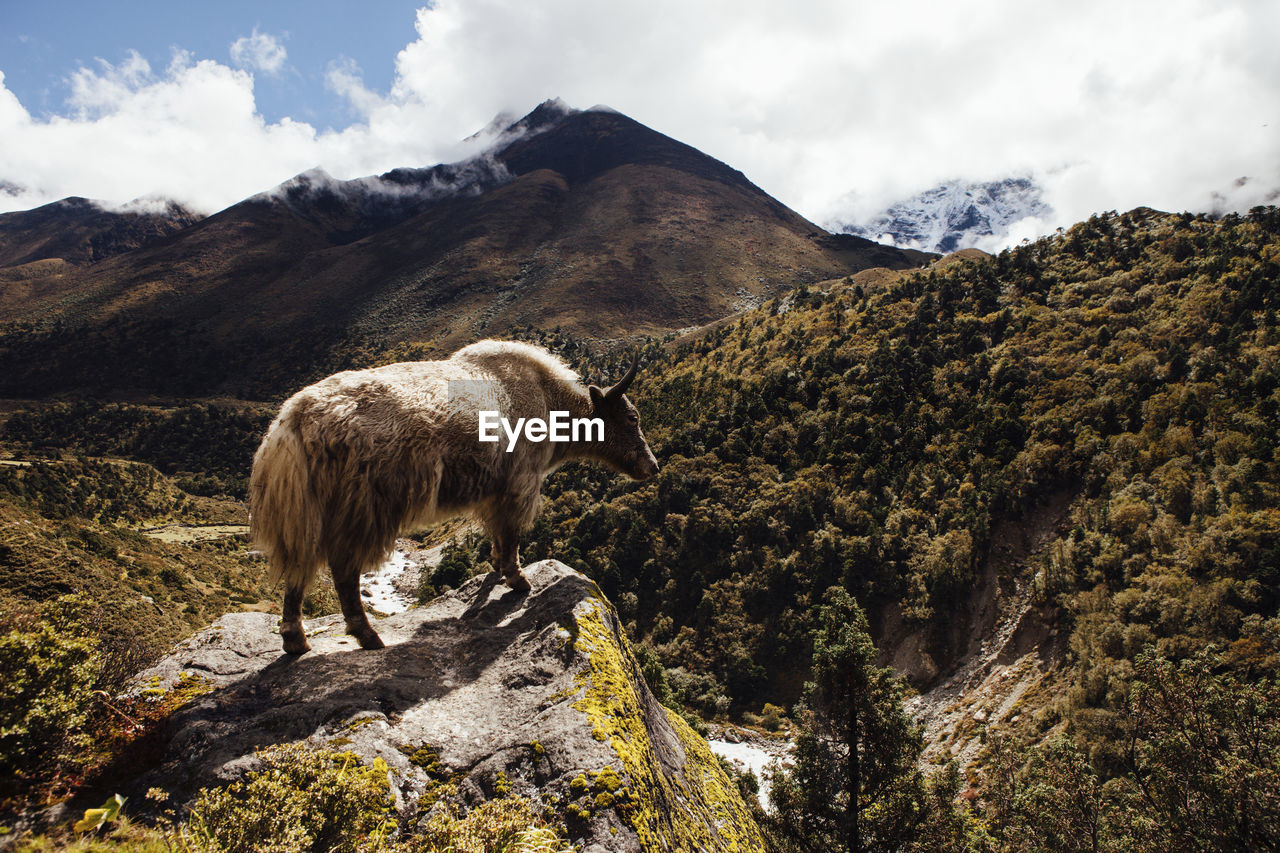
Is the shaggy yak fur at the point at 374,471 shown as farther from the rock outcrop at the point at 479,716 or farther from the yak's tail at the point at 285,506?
the rock outcrop at the point at 479,716

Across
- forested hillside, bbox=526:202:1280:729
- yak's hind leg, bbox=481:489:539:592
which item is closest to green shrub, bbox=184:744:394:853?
yak's hind leg, bbox=481:489:539:592

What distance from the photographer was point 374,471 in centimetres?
594

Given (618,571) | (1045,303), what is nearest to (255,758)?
(618,571)

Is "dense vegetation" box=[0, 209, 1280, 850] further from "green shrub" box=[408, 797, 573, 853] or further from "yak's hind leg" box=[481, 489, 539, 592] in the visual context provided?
"green shrub" box=[408, 797, 573, 853]

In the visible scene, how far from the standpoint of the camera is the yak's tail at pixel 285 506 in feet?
18.6

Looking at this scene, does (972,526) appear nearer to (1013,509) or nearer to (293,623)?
(1013,509)

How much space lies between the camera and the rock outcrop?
432cm

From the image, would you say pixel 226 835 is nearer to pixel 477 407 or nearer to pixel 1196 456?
pixel 477 407

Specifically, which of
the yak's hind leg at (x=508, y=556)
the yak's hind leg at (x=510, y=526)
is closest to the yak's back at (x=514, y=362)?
the yak's hind leg at (x=510, y=526)

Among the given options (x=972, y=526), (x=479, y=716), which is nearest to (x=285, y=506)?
(x=479, y=716)

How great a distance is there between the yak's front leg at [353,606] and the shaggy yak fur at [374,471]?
1 centimetres

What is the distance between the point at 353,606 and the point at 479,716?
208cm

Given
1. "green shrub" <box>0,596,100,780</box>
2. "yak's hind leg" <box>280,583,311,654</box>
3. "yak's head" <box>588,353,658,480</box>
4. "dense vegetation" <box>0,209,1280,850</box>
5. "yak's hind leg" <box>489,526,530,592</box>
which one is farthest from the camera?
"dense vegetation" <box>0,209,1280,850</box>

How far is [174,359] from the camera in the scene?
619ft
